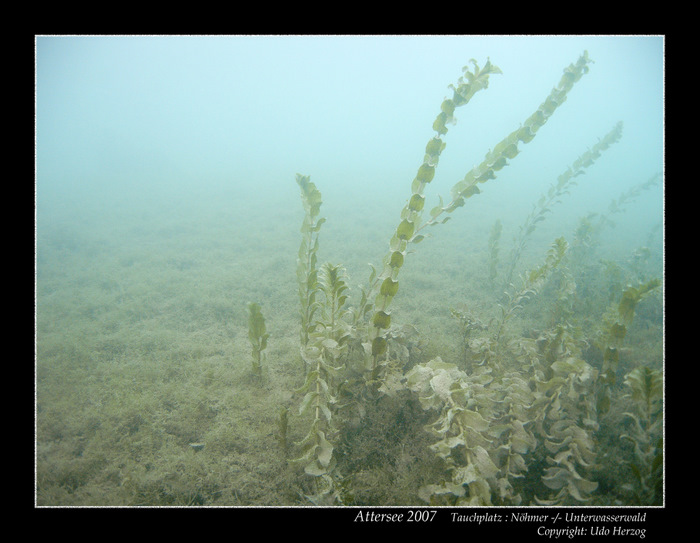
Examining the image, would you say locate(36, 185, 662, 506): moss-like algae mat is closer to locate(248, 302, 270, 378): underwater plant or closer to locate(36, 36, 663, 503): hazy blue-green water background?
locate(36, 36, 663, 503): hazy blue-green water background

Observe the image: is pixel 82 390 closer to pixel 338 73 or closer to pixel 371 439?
pixel 371 439

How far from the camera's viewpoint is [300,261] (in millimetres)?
3811

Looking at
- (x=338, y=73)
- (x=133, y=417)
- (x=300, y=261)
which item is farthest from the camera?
(x=338, y=73)

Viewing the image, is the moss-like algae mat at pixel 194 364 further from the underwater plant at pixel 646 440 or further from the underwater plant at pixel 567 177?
the underwater plant at pixel 567 177

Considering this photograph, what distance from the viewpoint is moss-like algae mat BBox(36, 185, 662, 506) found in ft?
9.10

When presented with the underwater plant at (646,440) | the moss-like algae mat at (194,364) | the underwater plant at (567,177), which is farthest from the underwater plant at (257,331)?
the underwater plant at (567,177)

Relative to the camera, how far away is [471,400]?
2.48m

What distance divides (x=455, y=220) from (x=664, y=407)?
12.8 m

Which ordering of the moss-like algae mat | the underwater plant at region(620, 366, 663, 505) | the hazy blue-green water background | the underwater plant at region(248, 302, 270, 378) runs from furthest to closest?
1. the hazy blue-green water background
2. the underwater plant at region(248, 302, 270, 378)
3. the moss-like algae mat
4. the underwater plant at region(620, 366, 663, 505)

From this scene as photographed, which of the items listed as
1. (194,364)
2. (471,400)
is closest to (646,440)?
(471,400)

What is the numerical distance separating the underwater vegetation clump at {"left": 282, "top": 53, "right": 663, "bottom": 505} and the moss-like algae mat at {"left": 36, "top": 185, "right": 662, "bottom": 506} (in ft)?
0.60

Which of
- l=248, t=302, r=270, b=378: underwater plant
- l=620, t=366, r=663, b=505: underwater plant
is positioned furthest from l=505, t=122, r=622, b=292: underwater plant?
l=248, t=302, r=270, b=378: underwater plant
